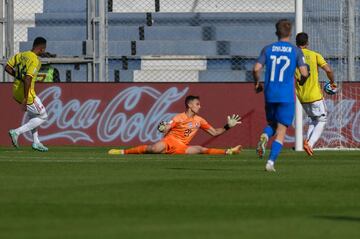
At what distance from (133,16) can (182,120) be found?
8.71 metres

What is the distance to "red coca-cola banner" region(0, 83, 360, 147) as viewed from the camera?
75.8ft

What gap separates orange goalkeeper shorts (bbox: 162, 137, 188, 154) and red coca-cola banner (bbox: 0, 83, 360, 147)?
3.09 metres

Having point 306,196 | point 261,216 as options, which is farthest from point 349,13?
point 261,216

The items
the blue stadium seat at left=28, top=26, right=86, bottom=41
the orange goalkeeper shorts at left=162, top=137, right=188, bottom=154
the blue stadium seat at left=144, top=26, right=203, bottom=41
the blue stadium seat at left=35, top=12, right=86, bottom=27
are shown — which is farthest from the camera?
the blue stadium seat at left=35, top=12, right=86, bottom=27

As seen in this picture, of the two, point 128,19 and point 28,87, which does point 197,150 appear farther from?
point 128,19

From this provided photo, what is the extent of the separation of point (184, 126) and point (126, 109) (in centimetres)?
362

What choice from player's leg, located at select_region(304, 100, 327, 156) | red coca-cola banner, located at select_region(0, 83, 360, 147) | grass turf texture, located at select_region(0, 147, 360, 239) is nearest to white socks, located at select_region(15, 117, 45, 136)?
red coca-cola banner, located at select_region(0, 83, 360, 147)

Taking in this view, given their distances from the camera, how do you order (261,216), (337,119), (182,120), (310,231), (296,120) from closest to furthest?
(310,231), (261,216), (182,120), (296,120), (337,119)

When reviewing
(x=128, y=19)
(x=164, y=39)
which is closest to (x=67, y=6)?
(x=128, y=19)

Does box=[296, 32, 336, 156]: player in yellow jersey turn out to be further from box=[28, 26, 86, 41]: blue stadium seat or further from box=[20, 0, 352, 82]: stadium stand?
box=[28, 26, 86, 41]: blue stadium seat

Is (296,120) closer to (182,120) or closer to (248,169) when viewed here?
(182,120)

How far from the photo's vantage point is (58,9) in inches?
1134

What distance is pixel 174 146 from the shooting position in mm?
20031

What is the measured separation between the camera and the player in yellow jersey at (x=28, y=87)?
20844 millimetres
